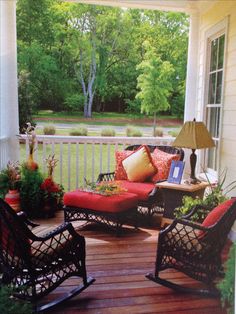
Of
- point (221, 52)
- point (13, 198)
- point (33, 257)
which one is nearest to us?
point (33, 257)

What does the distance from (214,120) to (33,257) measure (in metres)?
3.02

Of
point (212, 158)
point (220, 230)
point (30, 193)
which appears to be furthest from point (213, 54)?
point (30, 193)

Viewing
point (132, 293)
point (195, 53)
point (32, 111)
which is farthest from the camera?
point (32, 111)

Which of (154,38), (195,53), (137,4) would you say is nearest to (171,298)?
(195,53)

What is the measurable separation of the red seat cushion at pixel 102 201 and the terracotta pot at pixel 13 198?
0.78m

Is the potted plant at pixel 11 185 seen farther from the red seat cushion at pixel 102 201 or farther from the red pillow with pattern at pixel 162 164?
the red pillow with pattern at pixel 162 164

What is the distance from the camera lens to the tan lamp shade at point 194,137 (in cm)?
351

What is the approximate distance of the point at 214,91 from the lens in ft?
13.9

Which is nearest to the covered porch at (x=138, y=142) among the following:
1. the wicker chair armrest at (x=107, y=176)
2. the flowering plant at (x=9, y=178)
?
the flowering plant at (x=9, y=178)

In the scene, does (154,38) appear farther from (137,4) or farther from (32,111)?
(137,4)

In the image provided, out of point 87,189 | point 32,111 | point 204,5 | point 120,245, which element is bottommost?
point 120,245

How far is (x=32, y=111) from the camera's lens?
9289 mm

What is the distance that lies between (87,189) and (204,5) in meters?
2.90

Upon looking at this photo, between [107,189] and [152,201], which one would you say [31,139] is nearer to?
[107,189]
